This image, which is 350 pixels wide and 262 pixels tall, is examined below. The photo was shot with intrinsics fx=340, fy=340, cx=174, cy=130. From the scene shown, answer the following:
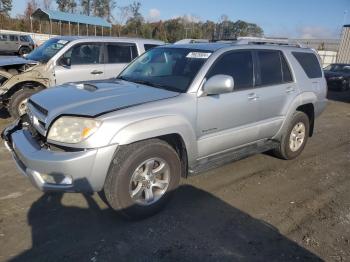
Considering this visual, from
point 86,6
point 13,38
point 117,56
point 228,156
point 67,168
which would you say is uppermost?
point 86,6

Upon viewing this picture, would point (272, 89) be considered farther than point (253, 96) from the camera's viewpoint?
Yes

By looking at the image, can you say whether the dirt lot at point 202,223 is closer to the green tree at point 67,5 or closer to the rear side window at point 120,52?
the rear side window at point 120,52

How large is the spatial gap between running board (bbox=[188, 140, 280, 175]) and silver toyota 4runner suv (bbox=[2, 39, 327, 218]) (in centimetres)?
1

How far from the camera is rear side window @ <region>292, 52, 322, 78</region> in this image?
5.51 meters

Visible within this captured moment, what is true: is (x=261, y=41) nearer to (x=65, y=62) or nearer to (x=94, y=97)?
(x=94, y=97)

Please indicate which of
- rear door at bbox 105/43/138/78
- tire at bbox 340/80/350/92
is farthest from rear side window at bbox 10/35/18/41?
tire at bbox 340/80/350/92

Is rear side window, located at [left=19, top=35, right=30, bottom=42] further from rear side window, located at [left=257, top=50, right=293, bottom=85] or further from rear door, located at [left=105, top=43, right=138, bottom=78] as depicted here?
rear side window, located at [left=257, top=50, right=293, bottom=85]

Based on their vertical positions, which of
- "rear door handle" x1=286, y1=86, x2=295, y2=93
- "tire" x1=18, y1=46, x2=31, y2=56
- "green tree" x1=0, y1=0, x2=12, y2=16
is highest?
"green tree" x1=0, y1=0, x2=12, y2=16

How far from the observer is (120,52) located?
7945 mm

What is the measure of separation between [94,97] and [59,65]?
4042mm

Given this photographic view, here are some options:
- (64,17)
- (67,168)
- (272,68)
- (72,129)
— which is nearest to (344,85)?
(272,68)

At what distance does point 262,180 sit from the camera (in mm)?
4797

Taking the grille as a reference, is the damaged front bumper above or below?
below

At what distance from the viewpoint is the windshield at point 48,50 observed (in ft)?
24.1
